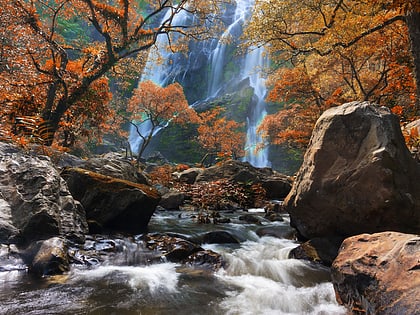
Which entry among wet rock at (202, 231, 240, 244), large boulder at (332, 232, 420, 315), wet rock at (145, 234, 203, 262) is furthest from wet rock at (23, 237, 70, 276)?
large boulder at (332, 232, 420, 315)

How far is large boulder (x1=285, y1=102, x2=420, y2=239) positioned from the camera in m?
5.07

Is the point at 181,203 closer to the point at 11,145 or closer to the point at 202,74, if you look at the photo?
the point at 11,145

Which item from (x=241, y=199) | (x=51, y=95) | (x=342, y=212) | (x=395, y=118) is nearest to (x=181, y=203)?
(x=241, y=199)

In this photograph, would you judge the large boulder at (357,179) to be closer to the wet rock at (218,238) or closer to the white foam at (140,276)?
the wet rock at (218,238)

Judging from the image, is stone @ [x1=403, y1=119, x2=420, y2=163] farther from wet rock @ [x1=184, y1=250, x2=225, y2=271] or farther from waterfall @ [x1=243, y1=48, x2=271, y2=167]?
waterfall @ [x1=243, y1=48, x2=271, y2=167]

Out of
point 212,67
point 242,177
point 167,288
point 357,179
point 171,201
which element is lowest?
point 167,288

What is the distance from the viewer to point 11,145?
605 centimetres


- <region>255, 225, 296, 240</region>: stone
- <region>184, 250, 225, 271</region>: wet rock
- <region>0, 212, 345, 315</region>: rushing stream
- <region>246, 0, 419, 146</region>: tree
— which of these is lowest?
<region>0, 212, 345, 315</region>: rushing stream

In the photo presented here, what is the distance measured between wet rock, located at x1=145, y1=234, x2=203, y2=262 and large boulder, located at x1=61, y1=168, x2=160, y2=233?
2.93 feet

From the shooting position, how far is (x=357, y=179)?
528 cm

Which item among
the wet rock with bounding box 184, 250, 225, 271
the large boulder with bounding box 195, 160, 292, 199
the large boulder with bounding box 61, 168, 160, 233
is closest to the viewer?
the wet rock with bounding box 184, 250, 225, 271

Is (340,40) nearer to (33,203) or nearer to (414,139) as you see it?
(414,139)

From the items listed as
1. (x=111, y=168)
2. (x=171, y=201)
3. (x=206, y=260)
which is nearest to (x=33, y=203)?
(x=206, y=260)

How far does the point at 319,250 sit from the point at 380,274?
2.82m
